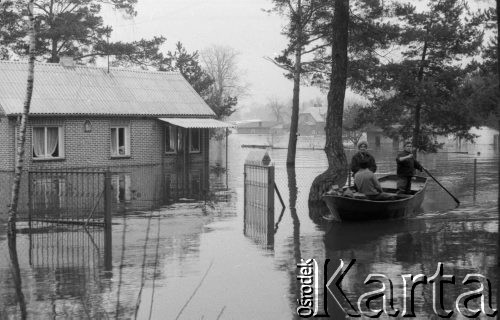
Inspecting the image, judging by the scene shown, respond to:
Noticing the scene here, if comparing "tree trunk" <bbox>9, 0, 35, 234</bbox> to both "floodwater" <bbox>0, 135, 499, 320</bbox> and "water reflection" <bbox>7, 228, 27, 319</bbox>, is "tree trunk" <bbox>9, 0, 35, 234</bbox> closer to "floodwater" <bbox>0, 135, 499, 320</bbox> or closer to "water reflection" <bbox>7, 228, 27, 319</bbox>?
"water reflection" <bbox>7, 228, 27, 319</bbox>

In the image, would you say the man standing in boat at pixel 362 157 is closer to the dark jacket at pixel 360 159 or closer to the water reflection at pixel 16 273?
the dark jacket at pixel 360 159

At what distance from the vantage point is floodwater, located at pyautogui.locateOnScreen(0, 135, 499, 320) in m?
8.59

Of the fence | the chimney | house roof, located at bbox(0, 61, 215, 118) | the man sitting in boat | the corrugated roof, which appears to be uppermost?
the chimney

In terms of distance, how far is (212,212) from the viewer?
60.0 feet

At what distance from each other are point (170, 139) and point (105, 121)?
464 cm

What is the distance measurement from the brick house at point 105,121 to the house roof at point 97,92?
0.05 meters

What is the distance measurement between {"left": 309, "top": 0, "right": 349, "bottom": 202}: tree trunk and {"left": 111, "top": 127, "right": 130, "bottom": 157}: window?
60.8 ft

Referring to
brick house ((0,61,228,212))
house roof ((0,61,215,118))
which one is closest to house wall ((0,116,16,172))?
brick house ((0,61,228,212))

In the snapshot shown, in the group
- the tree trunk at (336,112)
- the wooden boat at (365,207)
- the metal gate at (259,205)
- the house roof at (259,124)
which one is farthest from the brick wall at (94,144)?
the house roof at (259,124)

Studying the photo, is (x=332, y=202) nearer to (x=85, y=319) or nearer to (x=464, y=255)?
(x=464, y=255)

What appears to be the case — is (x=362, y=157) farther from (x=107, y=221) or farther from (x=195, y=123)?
(x=195, y=123)

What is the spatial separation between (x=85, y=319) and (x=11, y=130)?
85.5 ft

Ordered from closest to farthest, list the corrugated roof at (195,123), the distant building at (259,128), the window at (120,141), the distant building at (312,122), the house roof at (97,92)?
the house roof at (97,92), the window at (120,141), the corrugated roof at (195,123), the distant building at (312,122), the distant building at (259,128)

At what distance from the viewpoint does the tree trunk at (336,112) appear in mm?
19547
